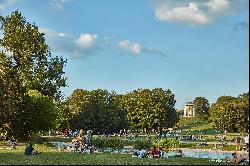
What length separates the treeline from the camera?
123m

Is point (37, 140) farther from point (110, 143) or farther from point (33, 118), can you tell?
point (110, 143)

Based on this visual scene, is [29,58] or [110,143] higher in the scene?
[29,58]

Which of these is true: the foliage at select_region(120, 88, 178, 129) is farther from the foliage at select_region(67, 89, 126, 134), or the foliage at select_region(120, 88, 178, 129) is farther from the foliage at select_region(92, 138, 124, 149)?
the foliage at select_region(92, 138, 124, 149)

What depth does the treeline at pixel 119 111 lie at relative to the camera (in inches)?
4825

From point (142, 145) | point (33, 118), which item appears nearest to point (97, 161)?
point (142, 145)

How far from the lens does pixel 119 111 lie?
126 metres

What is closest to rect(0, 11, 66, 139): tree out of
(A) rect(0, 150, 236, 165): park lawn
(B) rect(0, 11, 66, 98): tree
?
(B) rect(0, 11, 66, 98): tree

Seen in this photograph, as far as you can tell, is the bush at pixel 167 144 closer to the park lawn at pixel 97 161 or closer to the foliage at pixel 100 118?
the park lawn at pixel 97 161

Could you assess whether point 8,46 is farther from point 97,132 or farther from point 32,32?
point 97,132

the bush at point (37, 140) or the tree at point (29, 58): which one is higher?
the tree at point (29, 58)

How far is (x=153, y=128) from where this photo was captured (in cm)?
14575

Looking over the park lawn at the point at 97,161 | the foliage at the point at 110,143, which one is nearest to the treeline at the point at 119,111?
the foliage at the point at 110,143

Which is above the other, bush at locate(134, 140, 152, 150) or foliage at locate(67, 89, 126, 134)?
foliage at locate(67, 89, 126, 134)

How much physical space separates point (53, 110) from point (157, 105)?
240 feet
